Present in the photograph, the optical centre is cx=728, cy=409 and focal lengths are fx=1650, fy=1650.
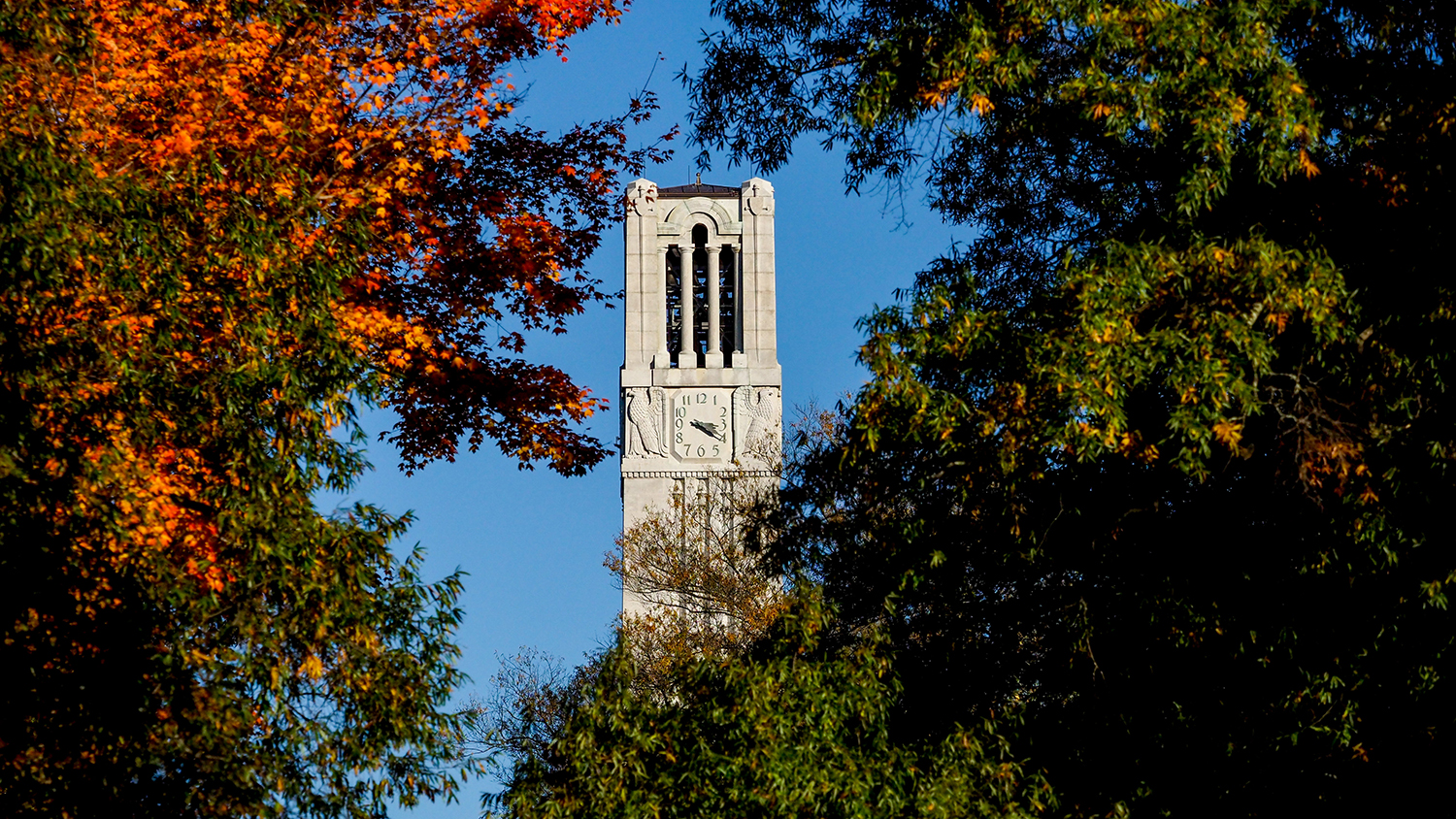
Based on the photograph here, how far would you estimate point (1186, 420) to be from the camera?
11.2 m

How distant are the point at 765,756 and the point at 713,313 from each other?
3123cm

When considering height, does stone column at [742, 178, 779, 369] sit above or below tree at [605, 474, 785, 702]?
above

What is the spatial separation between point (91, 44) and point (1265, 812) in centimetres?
1070

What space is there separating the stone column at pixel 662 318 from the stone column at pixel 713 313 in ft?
3.55

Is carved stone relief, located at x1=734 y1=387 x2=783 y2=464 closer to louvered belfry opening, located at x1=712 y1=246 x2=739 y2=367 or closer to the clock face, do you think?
the clock face

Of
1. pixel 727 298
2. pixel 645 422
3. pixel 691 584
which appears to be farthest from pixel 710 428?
pixel 691 584

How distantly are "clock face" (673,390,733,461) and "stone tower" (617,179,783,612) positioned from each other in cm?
2

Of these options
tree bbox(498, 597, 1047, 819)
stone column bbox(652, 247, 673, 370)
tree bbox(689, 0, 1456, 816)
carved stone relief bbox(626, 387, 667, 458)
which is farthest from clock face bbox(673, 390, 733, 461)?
→ tree bbox(498, 597, 1047, 819)

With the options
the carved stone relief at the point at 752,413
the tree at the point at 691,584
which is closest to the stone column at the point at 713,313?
the carved stone relief at the point at 752,413

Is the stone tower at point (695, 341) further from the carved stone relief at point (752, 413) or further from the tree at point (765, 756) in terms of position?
the tree at point (765, 756)

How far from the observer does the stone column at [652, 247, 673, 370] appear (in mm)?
42156

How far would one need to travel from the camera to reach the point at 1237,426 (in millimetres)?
11391

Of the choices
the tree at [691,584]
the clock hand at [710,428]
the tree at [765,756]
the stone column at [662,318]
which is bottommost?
the tree at [765,756]

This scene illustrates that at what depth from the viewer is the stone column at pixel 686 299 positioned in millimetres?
42562
